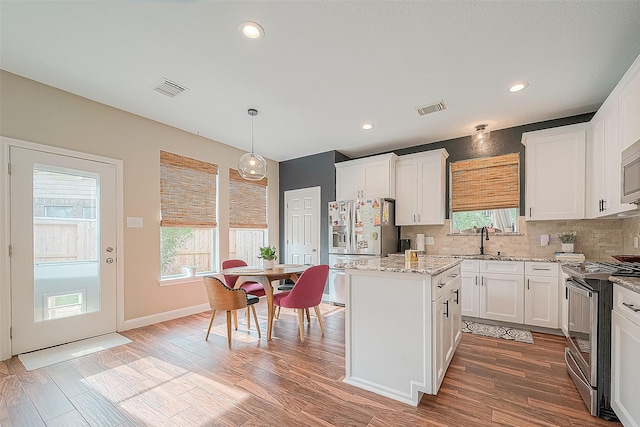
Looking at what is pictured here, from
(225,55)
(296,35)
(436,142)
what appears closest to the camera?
(296,35)

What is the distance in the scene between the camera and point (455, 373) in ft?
7.97

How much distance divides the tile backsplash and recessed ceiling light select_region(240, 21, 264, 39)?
3.71m

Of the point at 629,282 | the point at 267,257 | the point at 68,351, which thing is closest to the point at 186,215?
the point at 267,257

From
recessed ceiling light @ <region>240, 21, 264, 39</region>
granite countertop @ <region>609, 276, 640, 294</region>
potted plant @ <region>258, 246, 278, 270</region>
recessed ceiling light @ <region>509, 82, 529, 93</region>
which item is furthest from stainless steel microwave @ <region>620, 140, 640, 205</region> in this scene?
potted plant @ <region>258, 246, 278, 270</region>

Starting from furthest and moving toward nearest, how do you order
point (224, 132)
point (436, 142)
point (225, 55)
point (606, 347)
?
1. point (436, 142)
2. point (224, 132)
3. point (225, 55)
4. point (606, 347)

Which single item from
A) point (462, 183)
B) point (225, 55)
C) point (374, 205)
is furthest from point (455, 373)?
point (225, 55)

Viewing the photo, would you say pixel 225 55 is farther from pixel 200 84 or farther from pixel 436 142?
pixel 436 142

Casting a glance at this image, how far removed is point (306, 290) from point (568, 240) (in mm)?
3304

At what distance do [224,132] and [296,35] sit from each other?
2454mm

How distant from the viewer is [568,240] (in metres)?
3.52

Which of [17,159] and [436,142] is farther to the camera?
[436,142]

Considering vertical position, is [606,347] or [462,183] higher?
[462,183]

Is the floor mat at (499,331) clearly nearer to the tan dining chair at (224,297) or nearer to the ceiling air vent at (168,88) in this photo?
the tan dining chair at (224,297)

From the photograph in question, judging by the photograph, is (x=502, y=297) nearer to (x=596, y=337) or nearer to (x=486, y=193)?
(x=486, y=193)
